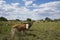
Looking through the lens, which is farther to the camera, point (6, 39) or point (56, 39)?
point (56, 39)

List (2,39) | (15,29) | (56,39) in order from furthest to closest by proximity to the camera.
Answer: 1. (15,29)
2. (56,39)
3. (2,39)

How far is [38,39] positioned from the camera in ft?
41.8

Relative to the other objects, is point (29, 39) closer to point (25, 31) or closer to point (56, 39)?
point (56, 39)

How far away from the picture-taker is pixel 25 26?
15.9 meters

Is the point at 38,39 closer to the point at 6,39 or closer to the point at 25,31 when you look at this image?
the point at 6,39

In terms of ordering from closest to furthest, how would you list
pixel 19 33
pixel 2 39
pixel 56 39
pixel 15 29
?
pixel 2 39 < pixel 56 39 < pixel 15 29 < pixel 19 33

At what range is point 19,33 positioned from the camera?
15438 mm

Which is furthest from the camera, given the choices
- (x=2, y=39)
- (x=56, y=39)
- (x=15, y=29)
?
(x=15, y=29)

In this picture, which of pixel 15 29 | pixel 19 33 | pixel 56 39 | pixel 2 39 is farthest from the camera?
pixel 19 33

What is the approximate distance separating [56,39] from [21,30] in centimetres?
350

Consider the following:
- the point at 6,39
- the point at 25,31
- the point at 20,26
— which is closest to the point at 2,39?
the point at 6,39

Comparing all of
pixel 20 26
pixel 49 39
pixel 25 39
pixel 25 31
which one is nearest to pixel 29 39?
pixel 25 39

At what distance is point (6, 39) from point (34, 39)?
1930 millimetres

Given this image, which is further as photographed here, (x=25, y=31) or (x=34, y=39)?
(x=25, y=31)
